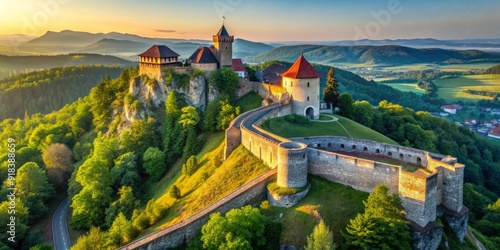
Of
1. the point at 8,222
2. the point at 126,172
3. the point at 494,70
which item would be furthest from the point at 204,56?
the point at 494,70

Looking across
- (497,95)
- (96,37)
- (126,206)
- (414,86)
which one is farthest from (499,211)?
(96,37)

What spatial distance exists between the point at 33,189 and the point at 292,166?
39356 millimetres

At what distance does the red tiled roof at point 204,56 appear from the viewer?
6444 centimetres

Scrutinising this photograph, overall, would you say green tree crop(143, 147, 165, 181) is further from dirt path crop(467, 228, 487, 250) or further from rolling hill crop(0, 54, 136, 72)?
rolling hill crop(0, 54, 136, 72)

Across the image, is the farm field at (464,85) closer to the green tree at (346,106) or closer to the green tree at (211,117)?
the green tree at (346,106)

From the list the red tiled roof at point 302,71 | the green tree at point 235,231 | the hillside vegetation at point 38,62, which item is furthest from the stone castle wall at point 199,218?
the hillside vegetation at point 38,62

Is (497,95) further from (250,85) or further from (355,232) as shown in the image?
(355,232)

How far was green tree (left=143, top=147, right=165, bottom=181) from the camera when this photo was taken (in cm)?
5375

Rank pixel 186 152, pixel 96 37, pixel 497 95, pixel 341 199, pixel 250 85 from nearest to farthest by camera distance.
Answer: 1. pixel 341 199
2. pixel 186 152
3. pixel 250 85
4. pixel 497 95
5. pixel 96 37

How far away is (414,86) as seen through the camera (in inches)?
7283

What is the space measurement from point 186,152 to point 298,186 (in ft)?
80.1

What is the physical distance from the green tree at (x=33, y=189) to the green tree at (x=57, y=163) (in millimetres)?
5310

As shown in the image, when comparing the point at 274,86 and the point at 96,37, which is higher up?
the point at 96,37

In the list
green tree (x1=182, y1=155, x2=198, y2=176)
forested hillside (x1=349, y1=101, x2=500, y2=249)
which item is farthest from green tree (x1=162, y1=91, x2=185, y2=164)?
forested hillside (x1=349, y1=101, x2=500, y2=249)
